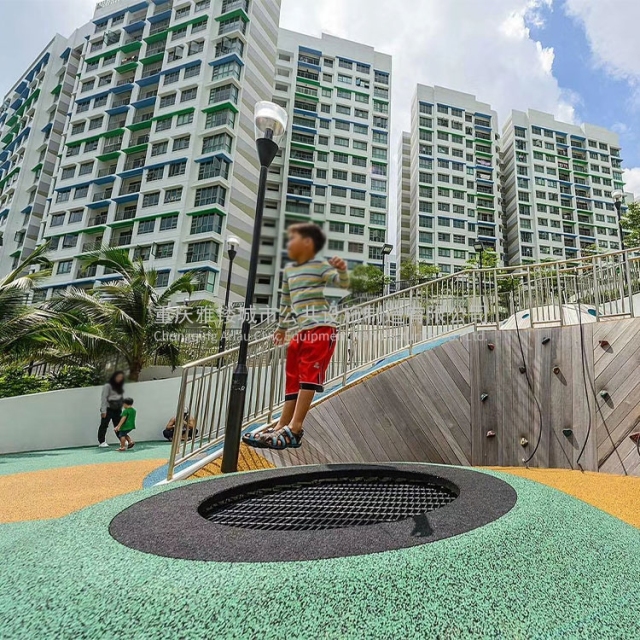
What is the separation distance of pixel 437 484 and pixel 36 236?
47.8 meters

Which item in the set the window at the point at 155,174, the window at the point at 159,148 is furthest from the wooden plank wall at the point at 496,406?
the window at the point at 159,148

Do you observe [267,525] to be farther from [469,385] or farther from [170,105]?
[170,105]

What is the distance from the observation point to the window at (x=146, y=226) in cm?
2845

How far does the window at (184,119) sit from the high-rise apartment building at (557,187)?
42638 mm

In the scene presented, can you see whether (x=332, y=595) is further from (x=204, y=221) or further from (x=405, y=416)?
(x=405, y=416)

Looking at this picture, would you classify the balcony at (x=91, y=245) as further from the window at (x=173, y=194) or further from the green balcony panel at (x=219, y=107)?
the green balcony panel at (x=219, y=107)

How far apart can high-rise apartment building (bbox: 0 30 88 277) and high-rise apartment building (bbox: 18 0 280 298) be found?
13.3 ft

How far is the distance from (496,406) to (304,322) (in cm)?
401

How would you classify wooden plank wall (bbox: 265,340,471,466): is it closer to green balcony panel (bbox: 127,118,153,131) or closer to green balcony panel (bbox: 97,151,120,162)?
green balcony panel (bbox: 127,118,153,131)

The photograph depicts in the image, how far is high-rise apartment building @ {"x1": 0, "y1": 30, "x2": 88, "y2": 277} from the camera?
125ft

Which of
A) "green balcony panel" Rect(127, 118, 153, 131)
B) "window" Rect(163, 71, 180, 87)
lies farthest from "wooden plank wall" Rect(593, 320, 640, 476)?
"window" Rect(163, 71, 180, 87)

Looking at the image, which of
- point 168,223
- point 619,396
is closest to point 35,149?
point 168,223

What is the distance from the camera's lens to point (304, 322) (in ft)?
4.10

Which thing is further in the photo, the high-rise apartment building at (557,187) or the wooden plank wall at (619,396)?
the high-rise apartment building at (557,187)
